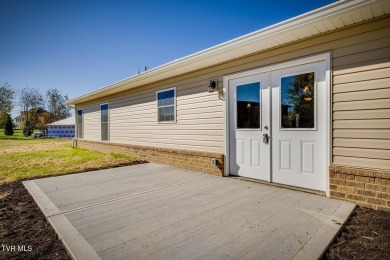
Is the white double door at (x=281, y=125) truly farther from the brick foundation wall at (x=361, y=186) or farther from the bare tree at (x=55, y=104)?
the bare tree at (x=55, y=104)

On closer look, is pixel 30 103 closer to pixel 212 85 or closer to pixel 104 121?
pixel 104 121

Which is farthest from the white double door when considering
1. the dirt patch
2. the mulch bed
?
the mulch bed

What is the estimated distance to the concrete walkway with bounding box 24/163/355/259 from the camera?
1.98 m

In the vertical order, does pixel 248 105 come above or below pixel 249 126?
above

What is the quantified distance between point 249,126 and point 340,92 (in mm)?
1823

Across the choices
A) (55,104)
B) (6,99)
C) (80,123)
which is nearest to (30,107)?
(6,99)

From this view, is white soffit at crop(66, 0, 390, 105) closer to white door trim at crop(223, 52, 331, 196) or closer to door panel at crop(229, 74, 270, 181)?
white door trim at crop(223, 52, 331, 196)

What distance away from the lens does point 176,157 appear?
636 centimetres

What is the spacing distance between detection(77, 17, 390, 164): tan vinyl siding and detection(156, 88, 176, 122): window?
0.20 m

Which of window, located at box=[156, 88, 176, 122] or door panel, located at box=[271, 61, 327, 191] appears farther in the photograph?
window, located at box=[156, 88, 176, 122]

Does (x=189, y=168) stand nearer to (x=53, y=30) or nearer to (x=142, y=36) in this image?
(x=142, y=36)

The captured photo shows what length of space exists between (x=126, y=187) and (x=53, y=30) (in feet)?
27.5

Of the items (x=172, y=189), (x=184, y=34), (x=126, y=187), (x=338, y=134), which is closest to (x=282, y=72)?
(x=338, y=134)

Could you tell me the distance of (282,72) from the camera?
4.09 metres
